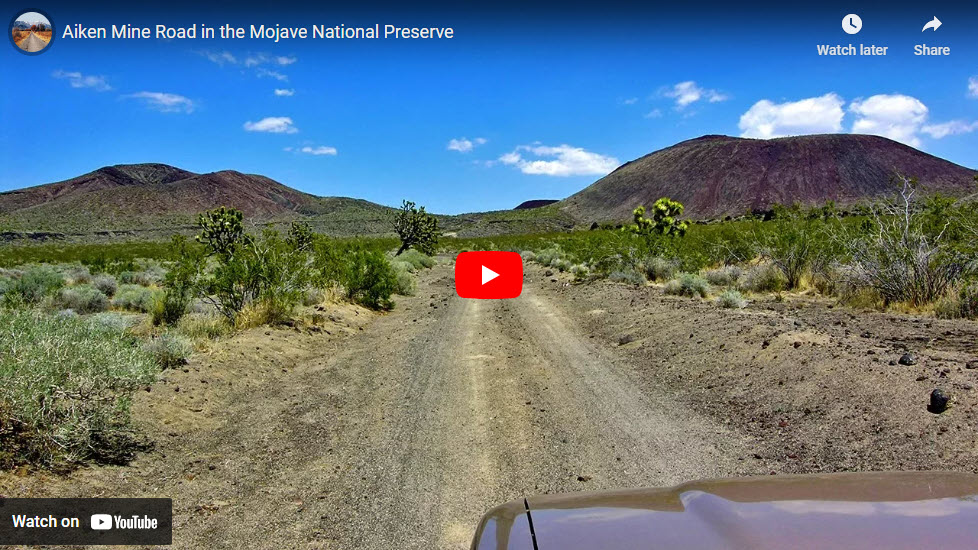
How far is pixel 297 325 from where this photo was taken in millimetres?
13219

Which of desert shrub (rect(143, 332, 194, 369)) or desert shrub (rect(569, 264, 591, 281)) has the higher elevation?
desert shrub (rect(569, 264, 591, 281))

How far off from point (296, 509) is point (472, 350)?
704 centimetres

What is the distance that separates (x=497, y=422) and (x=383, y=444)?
1.40 metres

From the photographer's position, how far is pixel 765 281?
19109mm

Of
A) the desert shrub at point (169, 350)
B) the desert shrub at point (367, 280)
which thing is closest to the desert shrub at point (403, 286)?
the desert shrub at point (367, 280)

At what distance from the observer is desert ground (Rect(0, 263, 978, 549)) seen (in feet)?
16.7

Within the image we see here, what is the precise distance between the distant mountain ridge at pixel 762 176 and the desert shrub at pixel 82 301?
477ft

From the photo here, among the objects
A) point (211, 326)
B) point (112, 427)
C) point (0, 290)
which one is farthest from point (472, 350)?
point (0, 290)

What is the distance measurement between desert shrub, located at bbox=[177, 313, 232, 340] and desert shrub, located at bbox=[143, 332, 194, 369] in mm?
1198

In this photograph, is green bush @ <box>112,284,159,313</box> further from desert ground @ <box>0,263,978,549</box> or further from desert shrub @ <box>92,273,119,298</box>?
desert ground @ <box>0,263,978,549</box>

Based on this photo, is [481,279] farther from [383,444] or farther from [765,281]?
[383,444]

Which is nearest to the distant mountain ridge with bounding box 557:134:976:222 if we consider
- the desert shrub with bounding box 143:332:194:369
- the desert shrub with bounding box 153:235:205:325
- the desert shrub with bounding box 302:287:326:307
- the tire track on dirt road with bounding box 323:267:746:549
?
the desert shrub with bounding box 302:287:326:307

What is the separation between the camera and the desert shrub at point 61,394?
504 centimetres

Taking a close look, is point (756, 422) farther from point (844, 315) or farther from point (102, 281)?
point (102, 281)
